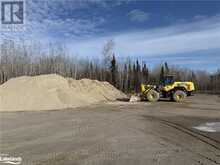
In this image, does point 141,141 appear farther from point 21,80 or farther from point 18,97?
point 21,80

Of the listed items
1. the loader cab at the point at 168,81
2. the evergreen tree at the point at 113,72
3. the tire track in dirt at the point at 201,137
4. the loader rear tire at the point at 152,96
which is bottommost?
the tire track in dirt at the point at 201,137

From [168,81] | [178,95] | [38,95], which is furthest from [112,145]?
[168,81]

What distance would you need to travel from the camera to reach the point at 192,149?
708cm

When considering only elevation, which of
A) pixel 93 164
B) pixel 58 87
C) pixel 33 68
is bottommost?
pixel 93 164

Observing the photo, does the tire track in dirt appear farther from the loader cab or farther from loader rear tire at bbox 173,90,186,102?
the loader cab

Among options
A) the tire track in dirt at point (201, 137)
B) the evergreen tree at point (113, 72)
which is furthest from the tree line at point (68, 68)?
the tire track in dirt at point (201, 137)

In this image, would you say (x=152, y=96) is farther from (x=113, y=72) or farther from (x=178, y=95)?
(x=113, y=72)

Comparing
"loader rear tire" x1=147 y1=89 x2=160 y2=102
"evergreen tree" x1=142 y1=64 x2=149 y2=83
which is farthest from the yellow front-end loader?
"evergreen tree" x1=142 y1=64 x2=149 y2=83

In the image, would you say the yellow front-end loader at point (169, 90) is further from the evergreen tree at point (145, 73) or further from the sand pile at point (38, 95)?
the evergreen tree at point (145, 73)

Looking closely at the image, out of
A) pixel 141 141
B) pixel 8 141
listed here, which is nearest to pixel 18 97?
pixel 8 141

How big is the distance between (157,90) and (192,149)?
17118 millimetres

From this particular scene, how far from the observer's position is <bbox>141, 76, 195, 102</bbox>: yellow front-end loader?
2341cm

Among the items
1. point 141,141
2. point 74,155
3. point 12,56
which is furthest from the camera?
point 12,56

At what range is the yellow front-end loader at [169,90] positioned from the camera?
23406 millimetres
